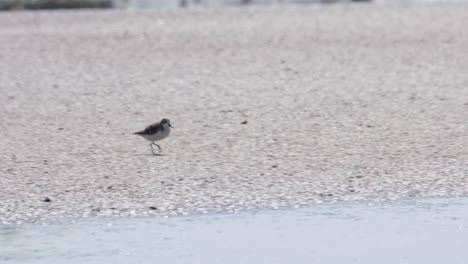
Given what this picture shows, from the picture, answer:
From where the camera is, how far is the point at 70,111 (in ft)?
46.0

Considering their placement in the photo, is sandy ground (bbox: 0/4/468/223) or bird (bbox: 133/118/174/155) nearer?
sandy ground (bbox: 0/4/468/223)

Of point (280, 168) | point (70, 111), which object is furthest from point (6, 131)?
point (280, 168)

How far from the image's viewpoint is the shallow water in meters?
8.10

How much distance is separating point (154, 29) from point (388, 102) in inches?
325

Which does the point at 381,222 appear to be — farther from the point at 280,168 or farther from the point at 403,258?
the point at 280,168

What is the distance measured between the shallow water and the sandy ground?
0.37m

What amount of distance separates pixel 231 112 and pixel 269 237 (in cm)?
512

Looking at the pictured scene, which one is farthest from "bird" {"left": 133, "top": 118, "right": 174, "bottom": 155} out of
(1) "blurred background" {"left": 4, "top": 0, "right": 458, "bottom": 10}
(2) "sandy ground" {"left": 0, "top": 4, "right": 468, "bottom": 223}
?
(1) "blurred background" {"left": 4, "top": 0, "right": 458, "bottom": 10}

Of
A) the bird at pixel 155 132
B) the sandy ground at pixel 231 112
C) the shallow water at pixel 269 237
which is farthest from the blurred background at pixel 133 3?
the shallow water at pixel 269 237

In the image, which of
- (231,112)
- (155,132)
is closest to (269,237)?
(155,132)

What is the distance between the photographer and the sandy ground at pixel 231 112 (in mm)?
10188

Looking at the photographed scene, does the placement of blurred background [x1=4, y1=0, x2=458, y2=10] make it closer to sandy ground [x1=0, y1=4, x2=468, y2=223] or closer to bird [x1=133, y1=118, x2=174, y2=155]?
sandy ground [x1=0, y1=4, x2=468, y2=223]

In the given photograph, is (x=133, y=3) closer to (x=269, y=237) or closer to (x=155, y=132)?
(x=155, y=132)

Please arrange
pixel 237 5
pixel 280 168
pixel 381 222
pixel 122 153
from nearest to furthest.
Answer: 1. pixel 381 222
2. pixel 280 168
3. pixel 122 153
4. pixel 237 5
